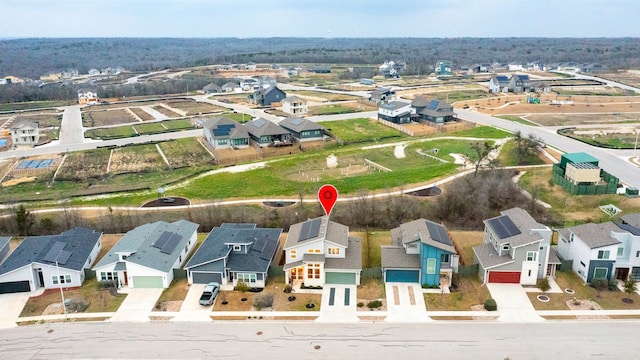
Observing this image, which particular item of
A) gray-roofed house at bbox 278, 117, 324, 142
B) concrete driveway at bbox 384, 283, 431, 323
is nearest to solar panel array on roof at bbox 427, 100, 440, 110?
gray-roofed house at bbox 278, 117, 324, 142

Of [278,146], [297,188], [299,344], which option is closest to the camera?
[299,344]

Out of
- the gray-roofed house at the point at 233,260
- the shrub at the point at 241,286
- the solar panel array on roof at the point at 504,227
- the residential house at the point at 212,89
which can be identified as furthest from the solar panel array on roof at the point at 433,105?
the residential house at the point at 212,89

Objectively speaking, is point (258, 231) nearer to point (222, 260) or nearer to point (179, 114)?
point (222, 260)

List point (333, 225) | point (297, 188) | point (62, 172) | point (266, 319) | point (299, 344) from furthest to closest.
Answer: point (62, 172)
point (297, 188)
point (333, 225)
point (266, 319)
point (299, 344)

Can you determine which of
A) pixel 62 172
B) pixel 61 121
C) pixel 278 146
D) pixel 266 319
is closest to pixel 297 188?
pixel 278 146

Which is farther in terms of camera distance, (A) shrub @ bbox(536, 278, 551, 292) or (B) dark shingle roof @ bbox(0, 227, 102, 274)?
(B) dark shingle roof @ bbox(0, 227, 102, 274)

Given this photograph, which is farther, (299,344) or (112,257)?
(112,257)

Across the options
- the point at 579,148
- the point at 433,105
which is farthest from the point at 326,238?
the point at 433,105

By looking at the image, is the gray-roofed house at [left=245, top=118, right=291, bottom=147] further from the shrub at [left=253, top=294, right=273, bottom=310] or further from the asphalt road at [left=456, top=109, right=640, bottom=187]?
the shrub at [left=253, top=294, right=273, bottom=310]
